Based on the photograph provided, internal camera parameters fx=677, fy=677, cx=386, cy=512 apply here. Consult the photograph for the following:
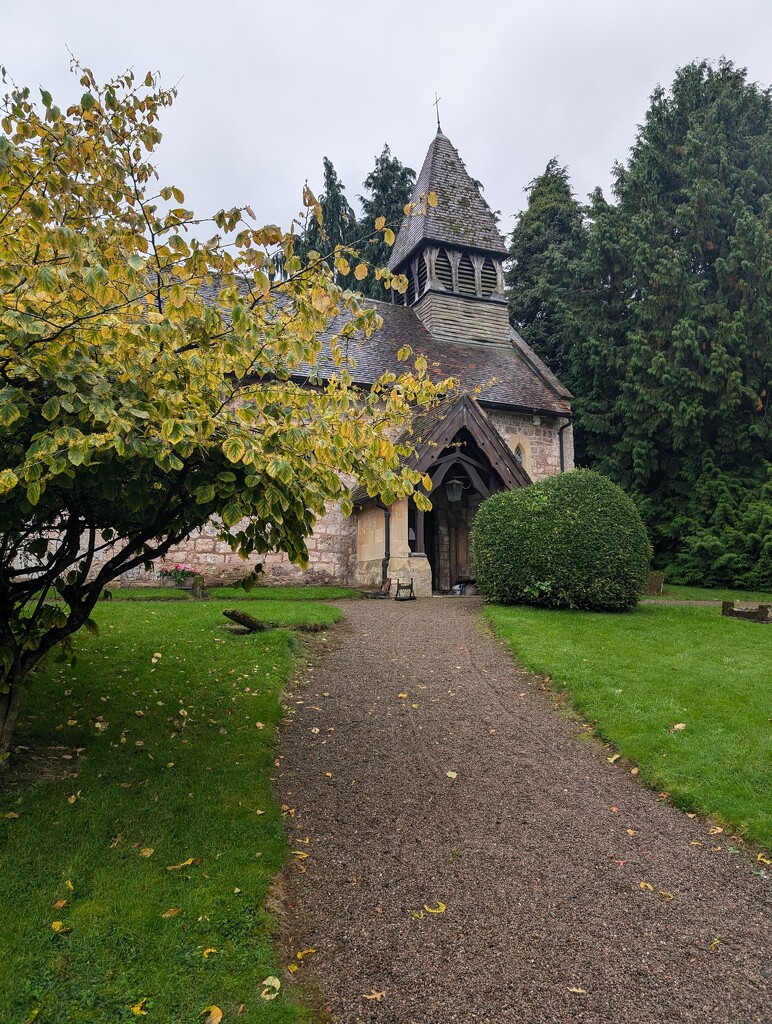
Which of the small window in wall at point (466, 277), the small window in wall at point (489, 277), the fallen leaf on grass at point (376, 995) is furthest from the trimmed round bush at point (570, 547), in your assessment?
the small window in wall at point (489, 277)

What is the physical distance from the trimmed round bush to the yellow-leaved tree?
25.4 feet

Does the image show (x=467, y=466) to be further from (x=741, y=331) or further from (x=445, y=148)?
(x=445, y=148)

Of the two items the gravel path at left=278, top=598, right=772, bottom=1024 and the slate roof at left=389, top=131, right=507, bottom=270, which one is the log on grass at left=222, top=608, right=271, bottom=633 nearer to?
the gravel path at left=278, top=598, right=772, bottom=1024

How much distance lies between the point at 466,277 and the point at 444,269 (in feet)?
2.71

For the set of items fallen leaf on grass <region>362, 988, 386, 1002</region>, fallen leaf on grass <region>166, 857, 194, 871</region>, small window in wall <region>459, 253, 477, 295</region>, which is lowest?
fallen leaf on grass <region>362, 988, 386, 1002</region>

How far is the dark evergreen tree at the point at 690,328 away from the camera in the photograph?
19859 mm

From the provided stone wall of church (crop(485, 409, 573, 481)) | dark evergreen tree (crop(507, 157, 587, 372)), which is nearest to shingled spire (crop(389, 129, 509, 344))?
stone wall of church (crop(485, 409, 573, 481))

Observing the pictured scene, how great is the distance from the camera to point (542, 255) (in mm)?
29594

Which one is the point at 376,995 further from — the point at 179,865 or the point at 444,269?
the point at 444,269

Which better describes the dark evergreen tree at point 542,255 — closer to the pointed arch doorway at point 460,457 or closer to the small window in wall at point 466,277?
the small window in wall at point 466,277

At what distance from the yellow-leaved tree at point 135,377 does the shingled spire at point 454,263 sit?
732 inches

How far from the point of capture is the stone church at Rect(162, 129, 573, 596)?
50.9 ft

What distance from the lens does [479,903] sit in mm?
3709

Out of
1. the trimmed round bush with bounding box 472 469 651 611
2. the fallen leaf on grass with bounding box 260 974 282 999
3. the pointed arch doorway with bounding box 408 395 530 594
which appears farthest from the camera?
the pointed arch doorway with bounding box 408 395 530 594
